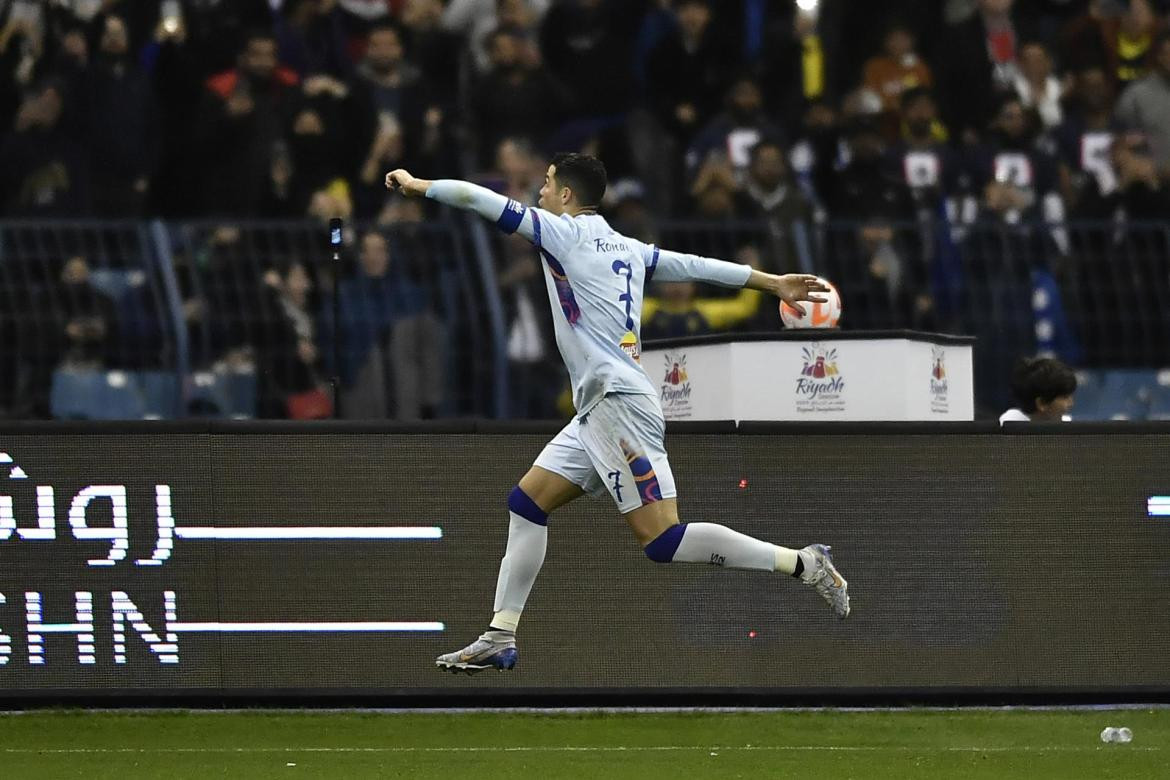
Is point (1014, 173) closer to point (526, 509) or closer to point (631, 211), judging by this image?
point (631, 211)

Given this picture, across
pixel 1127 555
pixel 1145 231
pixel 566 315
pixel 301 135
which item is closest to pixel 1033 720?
pixel 1127 555

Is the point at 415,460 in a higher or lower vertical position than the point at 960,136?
lower

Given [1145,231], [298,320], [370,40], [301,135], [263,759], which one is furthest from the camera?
[370,40]

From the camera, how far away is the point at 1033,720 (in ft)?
29.8

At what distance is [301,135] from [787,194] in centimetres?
357

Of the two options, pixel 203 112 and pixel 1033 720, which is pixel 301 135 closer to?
pixel 203 112

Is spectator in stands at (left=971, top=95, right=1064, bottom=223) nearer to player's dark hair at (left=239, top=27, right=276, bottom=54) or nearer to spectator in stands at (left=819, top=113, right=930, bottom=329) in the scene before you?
spectator in stands at (left=819, top=113, right=930, bottom=329)

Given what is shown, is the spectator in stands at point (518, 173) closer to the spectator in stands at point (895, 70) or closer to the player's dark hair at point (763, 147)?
the player's dark hair at point (763, 147)

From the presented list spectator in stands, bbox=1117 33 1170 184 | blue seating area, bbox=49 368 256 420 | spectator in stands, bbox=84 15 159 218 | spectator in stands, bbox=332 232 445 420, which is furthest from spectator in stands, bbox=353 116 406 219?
spectator in stands, bbox=1117 33 1170 184

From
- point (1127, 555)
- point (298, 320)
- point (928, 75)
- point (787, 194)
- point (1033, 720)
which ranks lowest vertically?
point (1033, 720)

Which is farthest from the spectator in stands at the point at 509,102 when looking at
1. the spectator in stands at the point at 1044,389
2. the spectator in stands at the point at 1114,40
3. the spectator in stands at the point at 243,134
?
the spectator in stands at the point at 1044,389

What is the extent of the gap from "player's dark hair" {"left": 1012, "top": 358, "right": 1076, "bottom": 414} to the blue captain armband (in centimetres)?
348

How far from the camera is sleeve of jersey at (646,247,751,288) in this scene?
8.39 metres

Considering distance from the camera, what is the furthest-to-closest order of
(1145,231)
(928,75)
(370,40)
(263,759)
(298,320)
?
(928,75), (370,40), (1145,231), (298,320), (263,759)
